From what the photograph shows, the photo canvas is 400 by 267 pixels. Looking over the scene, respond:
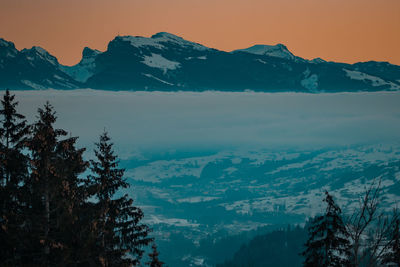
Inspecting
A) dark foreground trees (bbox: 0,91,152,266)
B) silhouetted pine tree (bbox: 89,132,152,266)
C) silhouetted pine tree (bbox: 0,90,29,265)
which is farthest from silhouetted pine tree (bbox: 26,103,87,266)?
silhouetted pine tree (bbox: 89,132,152,266)

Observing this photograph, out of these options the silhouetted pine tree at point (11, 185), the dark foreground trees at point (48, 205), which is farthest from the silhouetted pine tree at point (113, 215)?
the silhouetted pine tree at point (11, 185)

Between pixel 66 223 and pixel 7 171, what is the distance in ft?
19.3

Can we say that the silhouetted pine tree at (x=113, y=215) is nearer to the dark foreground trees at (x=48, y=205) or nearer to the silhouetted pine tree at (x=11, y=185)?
the dark foreground trees at (x=48, y=205)

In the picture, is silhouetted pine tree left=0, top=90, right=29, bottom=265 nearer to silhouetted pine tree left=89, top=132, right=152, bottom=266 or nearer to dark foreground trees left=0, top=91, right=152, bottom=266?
dark foreground trees left=0, top=91, right=152, bottom=266

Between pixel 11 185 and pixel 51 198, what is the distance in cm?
320

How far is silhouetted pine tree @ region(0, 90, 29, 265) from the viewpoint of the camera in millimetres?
22828

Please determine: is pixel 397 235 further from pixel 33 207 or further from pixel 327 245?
pixel 33 207

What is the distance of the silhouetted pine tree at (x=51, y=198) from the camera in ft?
74.4

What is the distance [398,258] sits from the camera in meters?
21.0

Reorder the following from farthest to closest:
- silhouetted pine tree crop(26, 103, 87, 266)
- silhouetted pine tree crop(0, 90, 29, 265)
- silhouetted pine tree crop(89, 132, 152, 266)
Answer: silhouetted pine tree crop(89, 132, 152, 266) → silhouetted pine tree crop(0, 90, 29, 265) → silhouetted pine tree crop(26, 103, 87, 266)

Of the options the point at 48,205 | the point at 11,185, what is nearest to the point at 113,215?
the point at 48,205

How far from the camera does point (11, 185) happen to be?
25484mm

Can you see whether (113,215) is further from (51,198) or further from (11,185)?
(11,185)

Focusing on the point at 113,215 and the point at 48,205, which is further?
the point at 113,215
